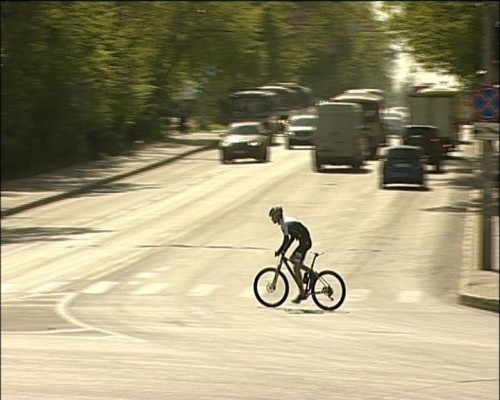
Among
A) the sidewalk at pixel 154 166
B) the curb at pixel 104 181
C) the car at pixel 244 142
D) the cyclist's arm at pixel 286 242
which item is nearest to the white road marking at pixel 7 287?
the curb at pixel 104 181

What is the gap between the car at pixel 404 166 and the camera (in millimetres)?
3988

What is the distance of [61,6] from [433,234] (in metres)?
2.53

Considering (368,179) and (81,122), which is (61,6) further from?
(368,179)

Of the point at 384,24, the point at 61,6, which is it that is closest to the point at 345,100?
the point at 384,24

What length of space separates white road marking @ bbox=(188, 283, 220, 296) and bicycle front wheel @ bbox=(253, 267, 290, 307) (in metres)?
7.12

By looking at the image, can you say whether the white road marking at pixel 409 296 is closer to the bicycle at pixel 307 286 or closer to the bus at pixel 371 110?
the bus at pixel 371 110

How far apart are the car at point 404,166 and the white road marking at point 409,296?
5530 mm

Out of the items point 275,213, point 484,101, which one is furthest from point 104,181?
point 275,213

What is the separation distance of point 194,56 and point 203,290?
856 centimetres

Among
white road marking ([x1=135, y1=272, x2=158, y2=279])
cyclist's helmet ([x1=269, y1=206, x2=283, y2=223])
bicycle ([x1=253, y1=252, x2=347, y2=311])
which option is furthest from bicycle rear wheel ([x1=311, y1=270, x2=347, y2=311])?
white road marking ([x1=135, y1=272, x2=158, y2=279])

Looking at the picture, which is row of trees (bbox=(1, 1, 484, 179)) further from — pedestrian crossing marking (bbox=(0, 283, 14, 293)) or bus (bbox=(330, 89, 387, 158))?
pedestrian crossing marking (bbox=(0, 283, 14, 293))

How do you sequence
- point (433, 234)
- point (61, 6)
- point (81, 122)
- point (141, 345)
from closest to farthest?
point (81, 122) → point (61, 6) → point (433, 234) → point (141, 345)

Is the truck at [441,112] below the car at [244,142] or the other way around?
the other way around

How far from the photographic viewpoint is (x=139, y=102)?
399cm
